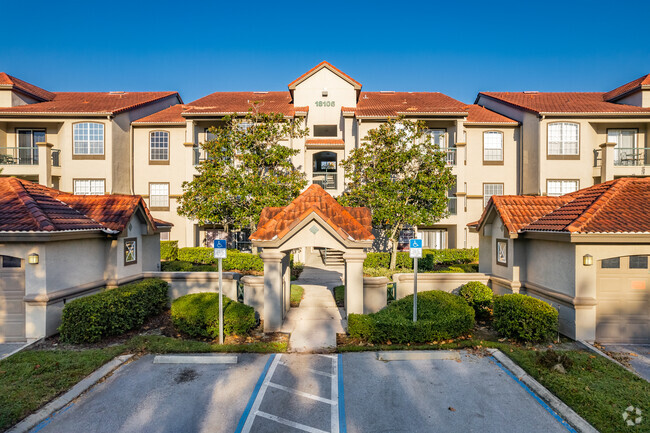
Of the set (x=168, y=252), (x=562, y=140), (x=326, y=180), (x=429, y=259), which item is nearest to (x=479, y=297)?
(x=429, y=259)

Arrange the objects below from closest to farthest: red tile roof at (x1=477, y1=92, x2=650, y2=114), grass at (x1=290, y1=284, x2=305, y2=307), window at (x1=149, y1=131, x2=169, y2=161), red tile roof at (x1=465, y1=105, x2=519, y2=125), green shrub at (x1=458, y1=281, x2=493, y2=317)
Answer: green shrub at (x1=458, y1=281, x2=493, y2=317)
grass at (x1=290, y1=284, x2=305, y2=307)
red tile roof at (x1=477, y1=92, x2=650, y2=114)
red tile roof at (x1=465, y1=105, x2=519, y2=125)
window at (x1=149, y1=131, x2=169, y2=161)

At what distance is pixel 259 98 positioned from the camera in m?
27.9

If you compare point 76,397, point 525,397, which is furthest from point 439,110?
point 76,397

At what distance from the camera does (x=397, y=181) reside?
19.4 meters

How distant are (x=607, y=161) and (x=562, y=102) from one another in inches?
238

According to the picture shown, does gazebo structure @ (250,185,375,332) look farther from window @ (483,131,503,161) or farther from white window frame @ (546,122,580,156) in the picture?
white window frame @ (546,122,580,156)

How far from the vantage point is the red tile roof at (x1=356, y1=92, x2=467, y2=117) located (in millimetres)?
22859

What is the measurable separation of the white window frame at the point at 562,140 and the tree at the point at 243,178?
17873 millimetres

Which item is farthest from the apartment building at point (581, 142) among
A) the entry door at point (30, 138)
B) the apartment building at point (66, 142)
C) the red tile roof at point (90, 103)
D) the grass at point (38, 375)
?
the entry door at point (30, 138)

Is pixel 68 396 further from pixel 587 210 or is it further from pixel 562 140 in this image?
pixel 562 140

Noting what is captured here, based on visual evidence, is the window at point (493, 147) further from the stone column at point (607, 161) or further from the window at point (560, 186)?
the stone column at point (607, 161)

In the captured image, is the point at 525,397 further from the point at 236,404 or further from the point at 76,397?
the point at 76,397

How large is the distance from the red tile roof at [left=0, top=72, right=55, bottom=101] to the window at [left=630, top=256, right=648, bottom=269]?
3668 cm

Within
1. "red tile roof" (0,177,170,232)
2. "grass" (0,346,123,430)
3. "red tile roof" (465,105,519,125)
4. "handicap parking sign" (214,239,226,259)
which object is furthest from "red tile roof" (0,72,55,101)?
"red tile roof" (465,105,519,125)
